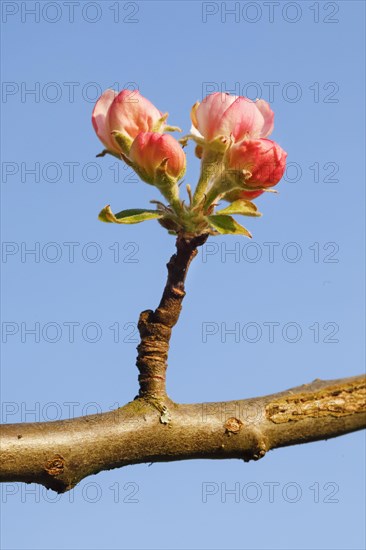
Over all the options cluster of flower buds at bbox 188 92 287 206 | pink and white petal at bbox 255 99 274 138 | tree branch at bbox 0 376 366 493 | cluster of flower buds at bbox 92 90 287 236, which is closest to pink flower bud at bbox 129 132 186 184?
cluster of flower buds at bbox 92 90 287 236

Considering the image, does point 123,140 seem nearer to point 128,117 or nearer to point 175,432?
point 128,117

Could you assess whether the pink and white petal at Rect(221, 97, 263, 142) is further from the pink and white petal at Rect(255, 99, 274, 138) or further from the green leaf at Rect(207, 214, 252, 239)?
the green leaf at Rect(207, 214, 252, 239)

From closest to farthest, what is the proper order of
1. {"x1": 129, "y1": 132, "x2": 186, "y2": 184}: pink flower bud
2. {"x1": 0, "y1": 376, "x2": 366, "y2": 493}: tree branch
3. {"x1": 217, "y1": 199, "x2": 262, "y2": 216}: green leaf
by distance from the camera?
1. {"x1": 0, "y1": 376, "x2": 366, "y2": 493}: tree branch
2. {"x1": 129, "y1": 132, "x2": 186, "y2": 184}: pink flower bud
3. {"x1": 217, "y1": 199, "x2": 262, "y2": 216}: green leaf

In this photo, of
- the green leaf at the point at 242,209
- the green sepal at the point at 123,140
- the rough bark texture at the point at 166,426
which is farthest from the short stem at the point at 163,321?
the green sepal at the point at 123,140

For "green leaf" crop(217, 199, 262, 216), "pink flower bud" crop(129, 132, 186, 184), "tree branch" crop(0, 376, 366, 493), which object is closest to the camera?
"tree branch" crop(0, 376, 366, 493)

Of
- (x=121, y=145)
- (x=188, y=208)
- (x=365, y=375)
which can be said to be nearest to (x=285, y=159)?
(x=188, y=208)

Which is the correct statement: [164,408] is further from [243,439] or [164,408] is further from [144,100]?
[144,100]
